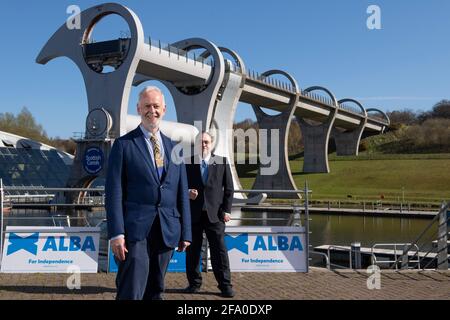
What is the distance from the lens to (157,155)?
4262 millimetres

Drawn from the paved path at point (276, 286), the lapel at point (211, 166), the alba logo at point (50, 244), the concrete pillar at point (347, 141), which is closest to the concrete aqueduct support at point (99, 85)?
the alba logo at point (50, 244)

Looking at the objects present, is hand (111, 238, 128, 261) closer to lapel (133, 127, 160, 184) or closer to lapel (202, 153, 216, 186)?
lapel (133, 127, 160, 184)

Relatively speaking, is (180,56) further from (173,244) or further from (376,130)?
(376,130)

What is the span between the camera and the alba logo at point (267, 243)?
27.0ft

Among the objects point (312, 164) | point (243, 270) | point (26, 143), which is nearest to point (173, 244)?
point (243, 270)

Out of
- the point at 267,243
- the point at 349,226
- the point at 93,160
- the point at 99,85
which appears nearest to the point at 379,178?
the point at 349,226

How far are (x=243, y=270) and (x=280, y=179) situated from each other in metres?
50.8

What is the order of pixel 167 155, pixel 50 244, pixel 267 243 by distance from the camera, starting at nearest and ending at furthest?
1. pixel 167 155
2. pixel 50 244
3. pixel 267 243

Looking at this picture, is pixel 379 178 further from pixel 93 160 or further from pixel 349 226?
pixel 93 160

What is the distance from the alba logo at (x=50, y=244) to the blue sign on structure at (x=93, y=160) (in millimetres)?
24991

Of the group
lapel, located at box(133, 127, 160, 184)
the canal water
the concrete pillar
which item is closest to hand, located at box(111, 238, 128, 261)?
lapel, located at box(133, 127, 160, 184)

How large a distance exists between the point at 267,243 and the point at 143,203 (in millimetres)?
4466

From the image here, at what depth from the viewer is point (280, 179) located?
5853 cm

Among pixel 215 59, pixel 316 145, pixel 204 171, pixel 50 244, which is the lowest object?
pixel 50 244
